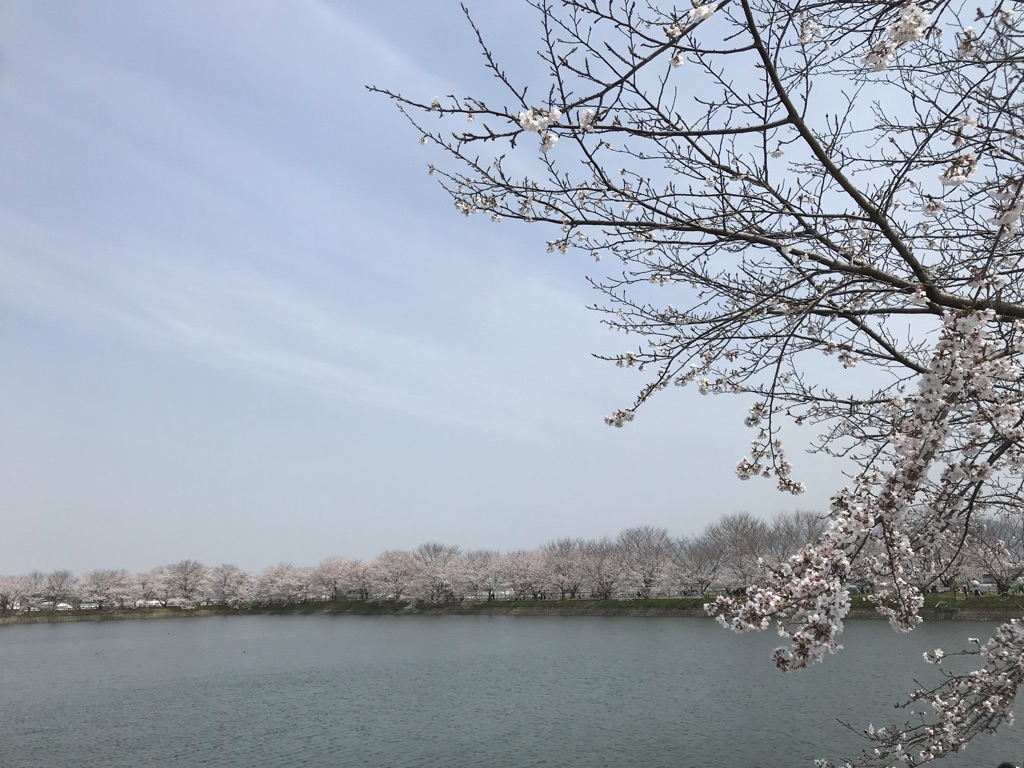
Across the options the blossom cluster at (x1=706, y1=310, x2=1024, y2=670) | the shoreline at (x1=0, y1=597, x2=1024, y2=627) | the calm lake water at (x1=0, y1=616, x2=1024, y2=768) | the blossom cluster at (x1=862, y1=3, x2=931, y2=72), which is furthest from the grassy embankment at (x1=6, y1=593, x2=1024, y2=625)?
the blossom cluster at (x1=862, y1=3, x2=931, y2=72)

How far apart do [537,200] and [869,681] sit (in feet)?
68.5

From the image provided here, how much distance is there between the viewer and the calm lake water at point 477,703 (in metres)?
14.5

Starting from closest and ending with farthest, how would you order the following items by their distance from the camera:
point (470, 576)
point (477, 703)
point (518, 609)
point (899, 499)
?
point (899, 499) < point (477, 703) < point (518, 609) < point (470, 576)

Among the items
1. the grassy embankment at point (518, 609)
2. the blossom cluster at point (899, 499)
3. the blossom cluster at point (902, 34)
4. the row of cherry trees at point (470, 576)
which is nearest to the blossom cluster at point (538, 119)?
the blossom cluster at point (902, 34)

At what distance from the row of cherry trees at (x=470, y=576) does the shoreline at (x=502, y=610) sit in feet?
8.05

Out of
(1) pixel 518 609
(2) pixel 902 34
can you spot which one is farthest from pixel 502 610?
(2) pixel 902 34

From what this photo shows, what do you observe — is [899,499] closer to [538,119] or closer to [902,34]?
[902,34]

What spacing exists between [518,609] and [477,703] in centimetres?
3534

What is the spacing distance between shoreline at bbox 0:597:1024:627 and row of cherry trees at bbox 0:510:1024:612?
2.45 meters

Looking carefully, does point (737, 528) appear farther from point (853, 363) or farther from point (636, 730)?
point (853, 363)

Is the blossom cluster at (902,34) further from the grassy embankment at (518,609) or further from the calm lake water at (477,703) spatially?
the grassy embankment at (518,609)

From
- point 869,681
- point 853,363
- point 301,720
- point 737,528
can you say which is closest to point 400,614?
point 737,528

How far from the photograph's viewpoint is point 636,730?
51.3 feet

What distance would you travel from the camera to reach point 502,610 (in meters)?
55.1
